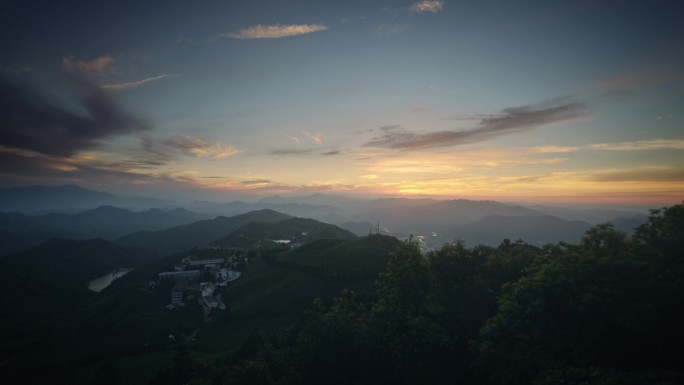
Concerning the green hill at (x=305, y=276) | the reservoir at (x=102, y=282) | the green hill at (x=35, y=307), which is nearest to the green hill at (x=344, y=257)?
the green hill at (x=305, y=276)

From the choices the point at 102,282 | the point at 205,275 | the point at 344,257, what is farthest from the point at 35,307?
the point at 344,257

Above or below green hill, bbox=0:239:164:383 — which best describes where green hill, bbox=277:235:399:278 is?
above

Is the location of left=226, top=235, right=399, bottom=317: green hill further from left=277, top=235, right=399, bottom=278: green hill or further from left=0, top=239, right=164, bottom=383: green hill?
left=0, top=239, right=164, bottom=383: green hill

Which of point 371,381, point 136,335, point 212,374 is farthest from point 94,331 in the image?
point 371,381

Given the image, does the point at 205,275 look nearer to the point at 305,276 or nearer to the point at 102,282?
the point at 305,276

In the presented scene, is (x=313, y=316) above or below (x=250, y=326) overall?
above

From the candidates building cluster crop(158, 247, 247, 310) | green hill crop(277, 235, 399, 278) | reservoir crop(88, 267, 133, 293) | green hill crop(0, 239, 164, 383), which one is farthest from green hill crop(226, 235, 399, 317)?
reservoir crop(88, 267, 133, 293)

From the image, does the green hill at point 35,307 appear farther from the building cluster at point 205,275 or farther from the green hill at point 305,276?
the green hill at point 305,276

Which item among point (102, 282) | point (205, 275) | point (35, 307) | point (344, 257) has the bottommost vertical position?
point (102, 282)

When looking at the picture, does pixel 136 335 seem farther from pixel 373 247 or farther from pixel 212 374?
pixel 373 247
